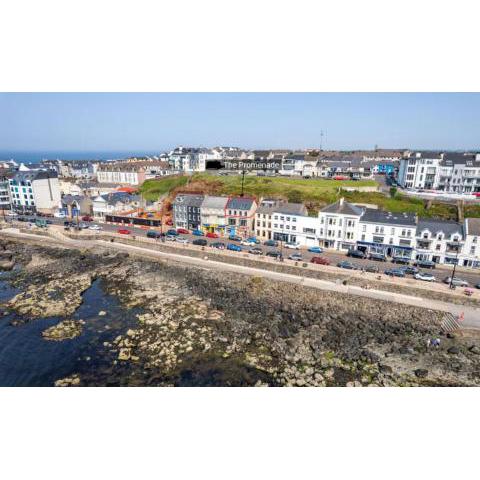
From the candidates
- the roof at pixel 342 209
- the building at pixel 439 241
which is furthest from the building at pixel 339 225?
the building at pixel 439 241

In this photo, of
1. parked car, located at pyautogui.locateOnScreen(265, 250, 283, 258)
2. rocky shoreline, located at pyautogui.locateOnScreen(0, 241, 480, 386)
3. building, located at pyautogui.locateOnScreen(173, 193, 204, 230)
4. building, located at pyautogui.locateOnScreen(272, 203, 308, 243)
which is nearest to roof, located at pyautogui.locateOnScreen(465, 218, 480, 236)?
rocky shoreline, located at pyautogui.locateOnScreen(0, 241, 480, 386)

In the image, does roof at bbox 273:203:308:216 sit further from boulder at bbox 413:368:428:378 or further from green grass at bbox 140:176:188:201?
green grass at bbox 140:176:188:201

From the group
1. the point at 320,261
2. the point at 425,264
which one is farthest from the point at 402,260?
the point at 320,261

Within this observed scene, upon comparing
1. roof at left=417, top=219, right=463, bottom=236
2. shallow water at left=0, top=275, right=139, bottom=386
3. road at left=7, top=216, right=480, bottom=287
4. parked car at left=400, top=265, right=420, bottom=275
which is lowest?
shallow water at left=0, top=275, right=139, bottom=386

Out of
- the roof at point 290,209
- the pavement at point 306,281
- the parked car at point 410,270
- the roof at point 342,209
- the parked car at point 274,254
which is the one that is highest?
the roof at point 342,209

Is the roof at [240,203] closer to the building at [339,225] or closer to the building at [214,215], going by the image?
the building at [214,215]
